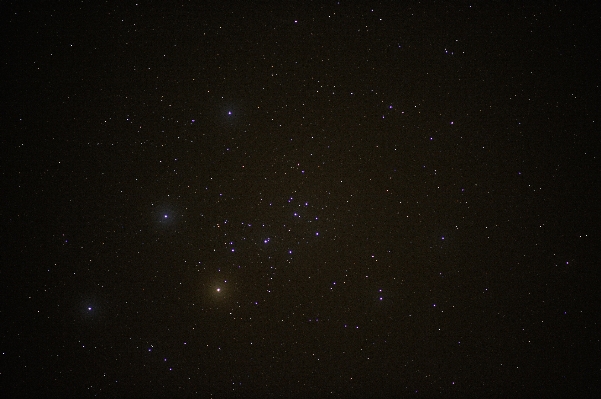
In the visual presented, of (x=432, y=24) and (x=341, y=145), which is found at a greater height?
(x=432, y=24)

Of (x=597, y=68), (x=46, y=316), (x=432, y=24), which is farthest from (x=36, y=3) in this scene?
(x=597, y=68)

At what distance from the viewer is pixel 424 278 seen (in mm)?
472

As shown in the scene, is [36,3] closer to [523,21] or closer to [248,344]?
[248,344]

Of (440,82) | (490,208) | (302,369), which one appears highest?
(440,82)

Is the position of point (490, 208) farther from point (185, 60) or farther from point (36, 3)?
point (36, 3)

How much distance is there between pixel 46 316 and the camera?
47 centimetres

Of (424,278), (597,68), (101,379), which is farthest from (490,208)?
(101,379)

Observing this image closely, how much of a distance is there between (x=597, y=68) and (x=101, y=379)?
762 millimetres

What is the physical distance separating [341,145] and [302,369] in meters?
0.30

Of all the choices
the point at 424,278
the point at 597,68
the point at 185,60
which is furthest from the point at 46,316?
the point at 597,68

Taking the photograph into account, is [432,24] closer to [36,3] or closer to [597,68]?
[597,68]

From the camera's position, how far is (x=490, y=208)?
1.53ft

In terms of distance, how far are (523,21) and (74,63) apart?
0.58m

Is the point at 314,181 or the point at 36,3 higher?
the point at 36,3
